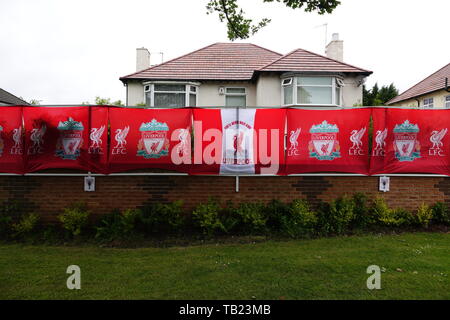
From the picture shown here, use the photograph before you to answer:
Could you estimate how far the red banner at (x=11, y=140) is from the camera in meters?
4.83

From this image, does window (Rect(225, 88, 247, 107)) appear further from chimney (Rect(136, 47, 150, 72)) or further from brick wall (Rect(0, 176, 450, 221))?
brick wall (Rect(0, 176, 450, 221))

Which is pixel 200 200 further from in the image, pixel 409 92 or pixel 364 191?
pixel 409 92

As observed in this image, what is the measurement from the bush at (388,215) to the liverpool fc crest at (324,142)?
4.02ft

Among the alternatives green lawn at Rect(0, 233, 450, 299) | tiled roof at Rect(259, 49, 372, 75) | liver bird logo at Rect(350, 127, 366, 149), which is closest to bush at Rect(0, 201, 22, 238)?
green lawn at Rect(0, 233, 450, 299)

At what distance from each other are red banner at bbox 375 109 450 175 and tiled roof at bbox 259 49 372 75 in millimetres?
7175

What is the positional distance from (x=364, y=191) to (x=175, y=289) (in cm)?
406

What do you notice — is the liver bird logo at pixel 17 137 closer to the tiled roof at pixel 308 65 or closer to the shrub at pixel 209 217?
the shrub at pixel 209 217

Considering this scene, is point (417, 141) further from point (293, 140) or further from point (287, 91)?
point (287, 91)

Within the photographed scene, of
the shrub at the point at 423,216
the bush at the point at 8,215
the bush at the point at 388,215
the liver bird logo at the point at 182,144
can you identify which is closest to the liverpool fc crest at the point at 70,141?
the bush at the point at 8,215

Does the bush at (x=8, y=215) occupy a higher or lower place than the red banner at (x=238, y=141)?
lower

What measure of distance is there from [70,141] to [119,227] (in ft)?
6.14

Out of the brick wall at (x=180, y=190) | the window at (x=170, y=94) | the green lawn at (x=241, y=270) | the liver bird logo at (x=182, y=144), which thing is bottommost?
the green lawn at (x=241, y=270)

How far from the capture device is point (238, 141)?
4.93 m

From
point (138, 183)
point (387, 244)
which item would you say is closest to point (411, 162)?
point (387, 244)
